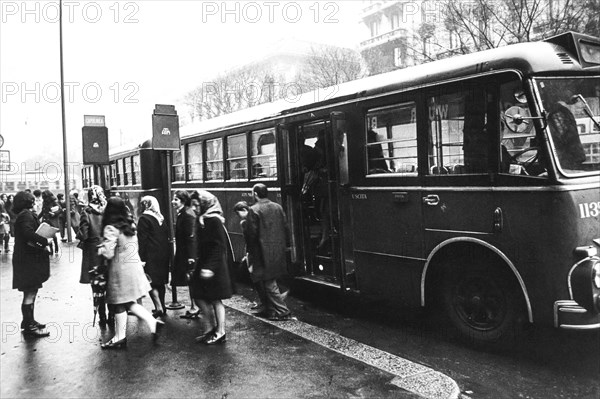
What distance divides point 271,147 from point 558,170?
4.96 metres

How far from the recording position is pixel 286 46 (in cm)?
4653

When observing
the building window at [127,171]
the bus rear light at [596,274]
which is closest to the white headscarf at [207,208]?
the bus rear light at [596,274]

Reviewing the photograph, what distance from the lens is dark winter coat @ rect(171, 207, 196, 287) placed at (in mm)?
7102

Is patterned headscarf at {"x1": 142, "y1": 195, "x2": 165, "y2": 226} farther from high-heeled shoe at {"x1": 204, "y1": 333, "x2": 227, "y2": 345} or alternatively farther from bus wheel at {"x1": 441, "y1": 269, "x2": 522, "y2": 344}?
bus wheel at {"x1": 441, "y1": 269, "x2": 522, "y2": 344}

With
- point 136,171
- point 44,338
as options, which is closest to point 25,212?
point 44,338

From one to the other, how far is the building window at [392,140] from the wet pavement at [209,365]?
2198 mm

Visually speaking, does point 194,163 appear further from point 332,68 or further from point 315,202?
point 332,68

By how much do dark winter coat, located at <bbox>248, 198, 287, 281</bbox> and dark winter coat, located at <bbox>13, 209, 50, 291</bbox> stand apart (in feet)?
8.87

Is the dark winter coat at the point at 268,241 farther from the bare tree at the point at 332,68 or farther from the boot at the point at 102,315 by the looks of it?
the bare tree at the point at 332,68

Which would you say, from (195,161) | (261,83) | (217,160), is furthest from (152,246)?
(261,83)

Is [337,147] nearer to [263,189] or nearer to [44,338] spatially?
[263,189]

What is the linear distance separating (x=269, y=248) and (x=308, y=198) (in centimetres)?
149

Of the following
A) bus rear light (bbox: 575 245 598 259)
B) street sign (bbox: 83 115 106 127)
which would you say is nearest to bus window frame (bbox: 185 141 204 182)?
street sign (bbox: 83 115 106 127)

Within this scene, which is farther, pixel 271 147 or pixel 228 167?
pixel 228 167
